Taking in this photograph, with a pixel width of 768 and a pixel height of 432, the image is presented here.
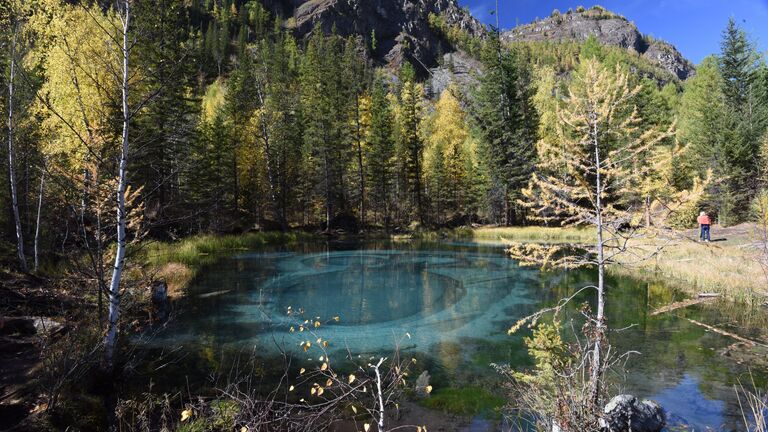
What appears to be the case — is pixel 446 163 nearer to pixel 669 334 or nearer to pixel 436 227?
pixel 436 227

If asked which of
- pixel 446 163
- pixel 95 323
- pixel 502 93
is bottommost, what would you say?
pixel 95 323

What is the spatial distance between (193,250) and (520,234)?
75.7 ft

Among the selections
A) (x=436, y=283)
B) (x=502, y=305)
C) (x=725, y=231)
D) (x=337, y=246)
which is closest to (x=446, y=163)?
(x=337, y=246)

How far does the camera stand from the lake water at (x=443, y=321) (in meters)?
7.75

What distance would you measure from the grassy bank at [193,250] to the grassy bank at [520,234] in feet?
37.3

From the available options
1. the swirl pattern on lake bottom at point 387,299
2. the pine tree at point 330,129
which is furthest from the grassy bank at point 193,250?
the pine tree at point 330,129

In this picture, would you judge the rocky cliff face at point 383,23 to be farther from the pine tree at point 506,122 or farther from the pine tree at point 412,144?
the pine tree at point 506,122

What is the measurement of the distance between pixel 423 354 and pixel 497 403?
2.51 meters

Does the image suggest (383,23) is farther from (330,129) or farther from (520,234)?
(520,234)

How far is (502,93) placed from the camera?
1634 inches

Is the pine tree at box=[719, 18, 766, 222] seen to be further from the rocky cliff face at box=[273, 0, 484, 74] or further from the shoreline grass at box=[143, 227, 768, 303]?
the rocky cliff face at box=[273, 0, 484, 74]

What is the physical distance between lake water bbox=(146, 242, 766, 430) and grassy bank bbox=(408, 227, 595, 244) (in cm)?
1067

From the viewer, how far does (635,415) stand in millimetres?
5652

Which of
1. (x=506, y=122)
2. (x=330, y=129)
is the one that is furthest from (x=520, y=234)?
(x=330, y=129)
